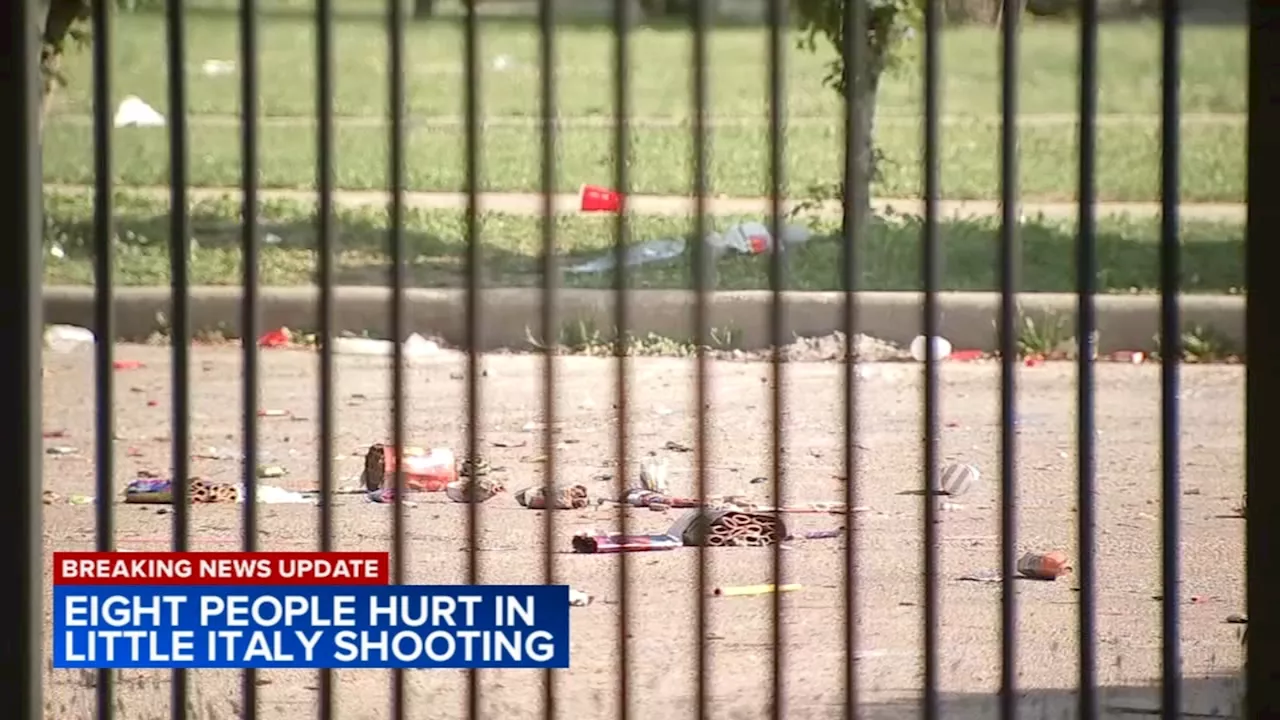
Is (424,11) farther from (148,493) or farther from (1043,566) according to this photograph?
(1043,566)

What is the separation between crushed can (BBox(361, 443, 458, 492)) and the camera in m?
5.67

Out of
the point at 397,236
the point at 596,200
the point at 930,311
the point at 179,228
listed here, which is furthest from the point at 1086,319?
the point at 596,200

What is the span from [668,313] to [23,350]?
596 cm

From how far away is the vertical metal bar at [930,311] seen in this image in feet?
8.86

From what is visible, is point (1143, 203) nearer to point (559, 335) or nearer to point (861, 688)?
point (559, 335)

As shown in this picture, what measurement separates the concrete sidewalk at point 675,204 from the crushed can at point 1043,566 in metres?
5.15

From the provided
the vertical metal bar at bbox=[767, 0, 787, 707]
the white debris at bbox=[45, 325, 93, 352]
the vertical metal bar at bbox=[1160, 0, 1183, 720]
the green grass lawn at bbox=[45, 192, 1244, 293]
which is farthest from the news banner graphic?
the green grass lawn at bbox=[45, 192, 1244, 293]

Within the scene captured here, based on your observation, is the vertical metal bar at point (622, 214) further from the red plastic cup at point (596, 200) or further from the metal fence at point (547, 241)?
the red plastic cup at point (596, 200)

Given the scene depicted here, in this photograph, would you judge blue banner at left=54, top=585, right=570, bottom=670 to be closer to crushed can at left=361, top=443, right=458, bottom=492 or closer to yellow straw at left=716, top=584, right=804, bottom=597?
yellow straw at left=716, top=584, right=804, bottom=597

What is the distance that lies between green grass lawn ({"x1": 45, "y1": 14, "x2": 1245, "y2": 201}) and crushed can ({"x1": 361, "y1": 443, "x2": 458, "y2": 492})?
4857mm

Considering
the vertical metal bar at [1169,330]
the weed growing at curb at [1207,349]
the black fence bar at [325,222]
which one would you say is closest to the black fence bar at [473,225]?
the black fence bar at [325,222]

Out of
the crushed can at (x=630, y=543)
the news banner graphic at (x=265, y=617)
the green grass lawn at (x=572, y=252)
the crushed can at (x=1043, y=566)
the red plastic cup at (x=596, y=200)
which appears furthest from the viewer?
the red plastic cup at (x=596, y=200)

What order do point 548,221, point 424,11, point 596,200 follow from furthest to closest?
1. point 424,11
2. point 596,200
3. point 548,221

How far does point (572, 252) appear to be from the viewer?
9.79 metres
